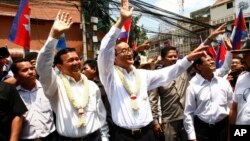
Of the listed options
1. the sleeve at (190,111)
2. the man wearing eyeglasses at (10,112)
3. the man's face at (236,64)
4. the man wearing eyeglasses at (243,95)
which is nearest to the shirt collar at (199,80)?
the sleeve at (190,111)

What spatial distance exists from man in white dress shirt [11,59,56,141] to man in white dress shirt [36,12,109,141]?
0.63 feet

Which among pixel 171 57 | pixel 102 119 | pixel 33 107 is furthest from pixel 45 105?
pixel 171 57

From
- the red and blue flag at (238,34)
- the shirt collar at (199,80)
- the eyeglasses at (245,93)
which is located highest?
the red and blue flag at (238,34)

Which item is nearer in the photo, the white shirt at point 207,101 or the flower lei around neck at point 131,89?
the flower lei around neck at point 131,89

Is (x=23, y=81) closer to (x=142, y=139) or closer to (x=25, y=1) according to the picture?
(x=142, y=139)

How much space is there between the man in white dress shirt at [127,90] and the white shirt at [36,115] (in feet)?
2.19

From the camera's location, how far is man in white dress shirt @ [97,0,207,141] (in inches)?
164

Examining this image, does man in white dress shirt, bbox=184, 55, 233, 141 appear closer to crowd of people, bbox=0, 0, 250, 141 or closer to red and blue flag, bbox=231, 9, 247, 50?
crowd of people, bbox=0, 0, 250, 141

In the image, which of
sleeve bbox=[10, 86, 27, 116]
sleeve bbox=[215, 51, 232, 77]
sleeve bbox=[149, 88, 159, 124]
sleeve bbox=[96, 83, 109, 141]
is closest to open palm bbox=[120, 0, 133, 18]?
sleeve bbox=[96, 83, 109, 141]

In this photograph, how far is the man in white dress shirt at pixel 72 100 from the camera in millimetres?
3934

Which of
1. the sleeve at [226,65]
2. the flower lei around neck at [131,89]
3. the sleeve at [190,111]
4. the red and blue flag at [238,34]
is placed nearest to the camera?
the flower lei around neck at [131,89]

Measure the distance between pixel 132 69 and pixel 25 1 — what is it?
9.70ft

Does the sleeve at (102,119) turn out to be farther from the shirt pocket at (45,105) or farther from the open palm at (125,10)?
the open palm at (125,10)

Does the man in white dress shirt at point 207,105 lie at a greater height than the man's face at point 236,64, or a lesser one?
lesser
